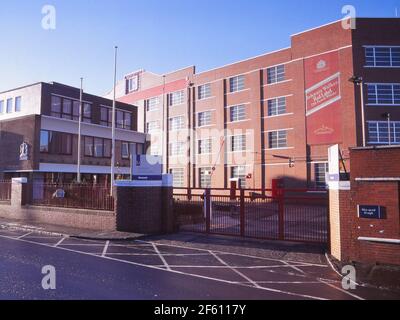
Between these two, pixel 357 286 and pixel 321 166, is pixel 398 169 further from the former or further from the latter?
pixel 321 166

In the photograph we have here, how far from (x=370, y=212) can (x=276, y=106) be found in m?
29.1

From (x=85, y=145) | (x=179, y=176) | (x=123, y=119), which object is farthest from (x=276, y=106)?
(x=85, y=145)

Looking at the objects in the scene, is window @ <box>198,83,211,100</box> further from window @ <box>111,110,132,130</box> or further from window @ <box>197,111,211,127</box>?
window @ <box>111,110,132,130</box>

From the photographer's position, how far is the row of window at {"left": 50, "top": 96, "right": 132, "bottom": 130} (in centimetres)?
3438

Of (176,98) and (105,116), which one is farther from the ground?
(176,98)

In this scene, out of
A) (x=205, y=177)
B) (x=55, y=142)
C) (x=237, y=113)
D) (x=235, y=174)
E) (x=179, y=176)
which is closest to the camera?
(x=55, y=142)

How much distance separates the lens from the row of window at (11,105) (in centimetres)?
3478

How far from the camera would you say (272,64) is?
37812mm

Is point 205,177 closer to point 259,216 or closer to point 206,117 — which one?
point 206,117

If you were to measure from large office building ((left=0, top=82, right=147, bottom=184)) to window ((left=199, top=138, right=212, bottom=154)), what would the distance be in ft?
23.2

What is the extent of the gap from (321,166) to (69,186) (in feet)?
79.2

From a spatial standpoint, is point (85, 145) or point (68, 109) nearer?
point (85, 145)

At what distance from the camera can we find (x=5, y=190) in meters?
21.9

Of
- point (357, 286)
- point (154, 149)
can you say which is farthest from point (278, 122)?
point (357, 286)
